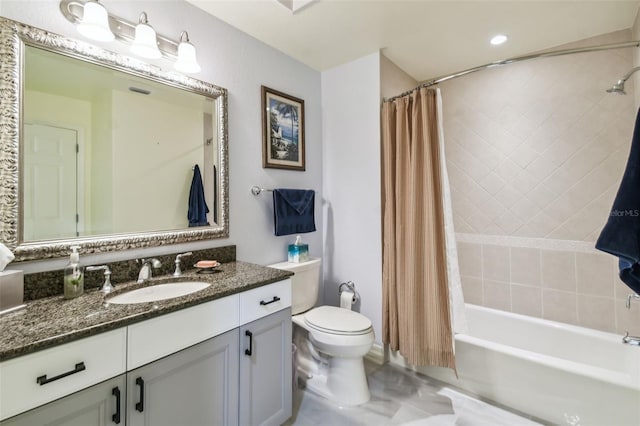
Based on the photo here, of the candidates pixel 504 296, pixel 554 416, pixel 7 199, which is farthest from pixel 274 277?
pixel 504 296

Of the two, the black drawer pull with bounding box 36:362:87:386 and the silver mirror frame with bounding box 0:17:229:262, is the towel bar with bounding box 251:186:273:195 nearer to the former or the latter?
the silver mirror frame with bounding box 0:17:229:262

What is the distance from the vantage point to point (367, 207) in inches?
91.0

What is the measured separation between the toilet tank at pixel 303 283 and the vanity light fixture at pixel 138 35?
1348 millimetres

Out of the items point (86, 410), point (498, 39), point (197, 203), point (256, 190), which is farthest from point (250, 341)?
point (498, 39)

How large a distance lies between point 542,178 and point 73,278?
295 centimetres

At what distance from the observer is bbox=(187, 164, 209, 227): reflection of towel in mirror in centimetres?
171

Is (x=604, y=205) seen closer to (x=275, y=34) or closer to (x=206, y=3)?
(x=275, y=34)

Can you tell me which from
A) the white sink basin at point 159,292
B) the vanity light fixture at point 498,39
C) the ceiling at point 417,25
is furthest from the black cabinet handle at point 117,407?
the vanity light fixture at point 498,39

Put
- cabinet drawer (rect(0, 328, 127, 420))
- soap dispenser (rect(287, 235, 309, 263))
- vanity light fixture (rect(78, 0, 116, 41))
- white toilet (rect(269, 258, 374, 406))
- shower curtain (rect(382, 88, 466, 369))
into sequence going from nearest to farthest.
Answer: cabinet drawer (rect(0, 328, 127, 420)), vanity light fixture (rect(78, 0, 116, 41)), white toilet (rect(269, 258, 374, 406)), shower curtain (rect(382, 88, 466, 369)), soap dispenser (rect(287, 235, 309, 263))

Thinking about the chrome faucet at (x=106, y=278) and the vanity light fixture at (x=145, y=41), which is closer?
the chrome faucet at (x=106, y=278)

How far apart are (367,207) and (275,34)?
1.40 meters

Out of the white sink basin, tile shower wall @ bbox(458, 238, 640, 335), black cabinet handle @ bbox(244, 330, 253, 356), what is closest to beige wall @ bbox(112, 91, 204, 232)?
the white sink basin

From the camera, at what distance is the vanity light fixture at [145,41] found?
4.50 feet

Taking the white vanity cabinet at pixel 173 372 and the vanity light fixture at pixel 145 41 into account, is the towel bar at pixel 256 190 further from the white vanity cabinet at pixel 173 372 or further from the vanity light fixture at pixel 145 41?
the vanity light fixture at pixel 145 41
